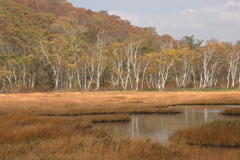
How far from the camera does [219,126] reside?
36.4 feet

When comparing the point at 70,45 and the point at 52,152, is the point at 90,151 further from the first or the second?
the point at 70,45

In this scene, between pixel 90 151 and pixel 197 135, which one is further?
pixel 197 135

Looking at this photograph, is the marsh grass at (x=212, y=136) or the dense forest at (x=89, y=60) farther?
the dense forest at (x=89, y=60)

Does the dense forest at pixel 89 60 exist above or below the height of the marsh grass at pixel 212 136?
above

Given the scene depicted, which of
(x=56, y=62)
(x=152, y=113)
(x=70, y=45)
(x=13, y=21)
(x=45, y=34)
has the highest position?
(x=13, y=21)

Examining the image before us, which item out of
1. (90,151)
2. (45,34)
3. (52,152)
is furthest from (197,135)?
(45,34)

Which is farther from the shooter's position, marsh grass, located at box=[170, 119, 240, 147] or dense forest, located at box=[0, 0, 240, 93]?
dense forest, located at box=[0, 0, 240, 93]

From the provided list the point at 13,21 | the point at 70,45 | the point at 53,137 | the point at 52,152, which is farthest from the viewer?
the point at 13,21

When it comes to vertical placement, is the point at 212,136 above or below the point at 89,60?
below

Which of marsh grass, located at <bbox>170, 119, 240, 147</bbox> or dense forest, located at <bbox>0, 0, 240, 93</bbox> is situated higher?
dense forest, located at <bbox>0, 0, 240, 93</bbox>

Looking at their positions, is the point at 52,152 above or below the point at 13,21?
below

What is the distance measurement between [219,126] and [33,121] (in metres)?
10.5

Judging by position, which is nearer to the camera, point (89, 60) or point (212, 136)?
point (212, 136)

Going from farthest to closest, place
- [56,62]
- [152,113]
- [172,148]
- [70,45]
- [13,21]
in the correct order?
[13,21] → [70,45] → [56,62] → [152,113] → [172,148]
